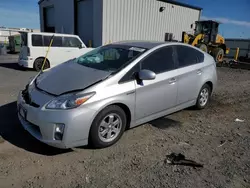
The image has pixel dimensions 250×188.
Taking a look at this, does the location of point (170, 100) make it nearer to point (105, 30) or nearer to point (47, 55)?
point (47, 55)

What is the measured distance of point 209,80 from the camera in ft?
16.4

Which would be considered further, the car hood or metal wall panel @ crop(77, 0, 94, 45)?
metal wall panel @ crop(77, 0, 94, 45)

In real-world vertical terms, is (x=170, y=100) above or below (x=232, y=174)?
above

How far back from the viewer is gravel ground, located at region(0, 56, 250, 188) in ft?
8.63

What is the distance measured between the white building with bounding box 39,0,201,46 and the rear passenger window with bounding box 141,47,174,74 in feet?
39.0

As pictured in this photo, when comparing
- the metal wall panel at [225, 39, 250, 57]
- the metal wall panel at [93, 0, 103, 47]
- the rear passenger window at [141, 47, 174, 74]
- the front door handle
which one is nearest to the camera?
the rear passenger window at [141, 47, 174, 74]

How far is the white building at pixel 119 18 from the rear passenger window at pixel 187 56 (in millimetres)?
11395

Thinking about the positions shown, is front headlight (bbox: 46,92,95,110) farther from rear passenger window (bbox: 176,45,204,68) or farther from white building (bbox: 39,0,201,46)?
white building (bbox: 39,0,201,46)

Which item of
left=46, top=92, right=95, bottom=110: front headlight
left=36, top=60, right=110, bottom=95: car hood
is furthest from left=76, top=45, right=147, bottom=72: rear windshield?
left=46, top=92, right=95, bottom=110: front headlight

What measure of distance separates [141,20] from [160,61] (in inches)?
556

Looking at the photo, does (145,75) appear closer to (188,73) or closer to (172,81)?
(172,81)

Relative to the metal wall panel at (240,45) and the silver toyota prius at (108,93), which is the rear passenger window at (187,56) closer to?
the silver toyota prius at (108,93)

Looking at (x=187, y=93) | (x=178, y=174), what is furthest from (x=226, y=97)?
(x=178, y=174)

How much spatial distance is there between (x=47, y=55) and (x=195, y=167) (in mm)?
9178
